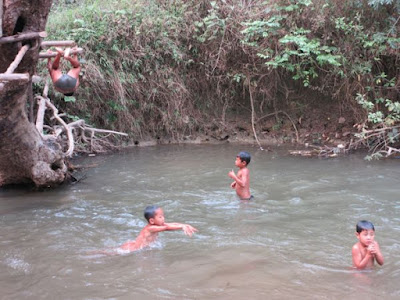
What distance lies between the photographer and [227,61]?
39.7ft

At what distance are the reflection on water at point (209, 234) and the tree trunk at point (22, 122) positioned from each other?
38 cm

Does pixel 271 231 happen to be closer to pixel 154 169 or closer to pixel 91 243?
pixel 91 243

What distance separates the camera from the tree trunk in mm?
5371

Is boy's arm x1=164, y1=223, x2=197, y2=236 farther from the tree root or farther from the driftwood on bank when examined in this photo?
the tree root

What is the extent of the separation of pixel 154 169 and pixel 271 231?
13.9ft

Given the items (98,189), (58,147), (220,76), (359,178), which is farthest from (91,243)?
(220,76)

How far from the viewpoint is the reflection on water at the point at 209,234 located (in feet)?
13.5

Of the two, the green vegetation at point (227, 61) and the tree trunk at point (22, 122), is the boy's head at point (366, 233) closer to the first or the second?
the tree trunk at point (22, 122)

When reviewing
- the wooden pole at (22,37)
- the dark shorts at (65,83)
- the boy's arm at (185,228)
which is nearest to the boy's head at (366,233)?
the boy's arm at (185,228)

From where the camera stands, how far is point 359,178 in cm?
812

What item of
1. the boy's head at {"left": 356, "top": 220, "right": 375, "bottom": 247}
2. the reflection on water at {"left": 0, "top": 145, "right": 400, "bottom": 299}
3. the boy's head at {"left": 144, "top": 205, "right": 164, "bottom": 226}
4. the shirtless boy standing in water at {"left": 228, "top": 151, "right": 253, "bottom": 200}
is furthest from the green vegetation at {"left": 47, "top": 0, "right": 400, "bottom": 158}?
the boy's head at {"left": 144, "top": 205, "right": 164, "bottom": 226}

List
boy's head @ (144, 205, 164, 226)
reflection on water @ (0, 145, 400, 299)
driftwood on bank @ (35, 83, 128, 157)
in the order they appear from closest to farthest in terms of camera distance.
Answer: reflection on water @ (0, 145, 400, 299), boy's head @ (144, 205, 164, 226), driftwood on bank @ (35, 83, 128, 157)

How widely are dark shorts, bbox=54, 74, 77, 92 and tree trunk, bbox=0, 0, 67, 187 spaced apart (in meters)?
0.44

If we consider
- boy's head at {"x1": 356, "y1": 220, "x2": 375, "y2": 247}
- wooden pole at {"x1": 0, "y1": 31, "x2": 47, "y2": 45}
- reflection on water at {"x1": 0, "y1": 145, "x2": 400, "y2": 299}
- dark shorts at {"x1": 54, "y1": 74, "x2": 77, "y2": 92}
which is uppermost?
wooden pole at {"x1": 0, "y1": 31, "x2": 47, "y2": 45}
